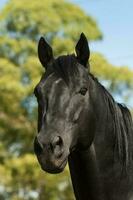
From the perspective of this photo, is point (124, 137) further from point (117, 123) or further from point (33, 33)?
point (33, 33)

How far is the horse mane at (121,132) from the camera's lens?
3.22 m

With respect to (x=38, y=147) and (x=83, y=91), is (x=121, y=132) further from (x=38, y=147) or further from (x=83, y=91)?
(x=38, y=147)

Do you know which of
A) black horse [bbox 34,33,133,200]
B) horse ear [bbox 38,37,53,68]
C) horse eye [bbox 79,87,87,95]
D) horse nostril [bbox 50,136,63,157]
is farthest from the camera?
horse ear [bbox 38,37,53,68]

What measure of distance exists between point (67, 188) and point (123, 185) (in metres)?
14.7

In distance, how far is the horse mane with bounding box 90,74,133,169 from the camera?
3218mm

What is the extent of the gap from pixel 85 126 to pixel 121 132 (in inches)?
12.6

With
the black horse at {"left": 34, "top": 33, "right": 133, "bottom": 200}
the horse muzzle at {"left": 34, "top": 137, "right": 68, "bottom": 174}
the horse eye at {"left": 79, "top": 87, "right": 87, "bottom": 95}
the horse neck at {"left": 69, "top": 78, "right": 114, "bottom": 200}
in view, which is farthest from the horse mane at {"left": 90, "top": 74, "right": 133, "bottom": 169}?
the horse muzzle at {"left": 34, "top": 137, "right": 68, "bottom": 174}

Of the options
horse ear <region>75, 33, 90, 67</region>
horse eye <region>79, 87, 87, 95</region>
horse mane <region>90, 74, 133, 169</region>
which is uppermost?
horse ear <region>75, 33, 90, 67</region>

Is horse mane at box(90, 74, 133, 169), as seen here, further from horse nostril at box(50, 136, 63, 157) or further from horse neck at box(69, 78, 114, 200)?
horse nostril at box(50, 136, 63, 157)

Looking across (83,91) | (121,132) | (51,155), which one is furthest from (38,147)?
(121,132)

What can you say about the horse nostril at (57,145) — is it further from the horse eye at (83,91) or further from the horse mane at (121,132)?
the horse mane at (121,132)

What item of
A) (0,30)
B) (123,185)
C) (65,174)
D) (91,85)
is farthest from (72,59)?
(0,30)

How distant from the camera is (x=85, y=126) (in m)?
3.03

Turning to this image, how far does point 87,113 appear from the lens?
120 inches
